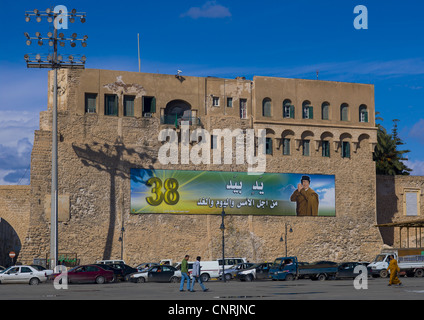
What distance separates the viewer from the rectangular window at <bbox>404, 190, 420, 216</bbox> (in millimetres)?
61500

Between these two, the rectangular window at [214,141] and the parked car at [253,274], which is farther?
the rectangular window at [214,141]

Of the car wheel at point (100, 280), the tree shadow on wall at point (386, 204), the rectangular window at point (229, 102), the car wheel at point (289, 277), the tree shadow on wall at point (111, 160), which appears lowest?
the car wheel at point (289, 277)

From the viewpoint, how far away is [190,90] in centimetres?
5484

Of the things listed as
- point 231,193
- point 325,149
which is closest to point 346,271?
point 231,193

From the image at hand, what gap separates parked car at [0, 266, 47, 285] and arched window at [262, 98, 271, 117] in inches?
928

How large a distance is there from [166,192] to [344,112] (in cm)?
1653

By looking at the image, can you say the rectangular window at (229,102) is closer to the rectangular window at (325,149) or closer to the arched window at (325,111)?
the arched window at (325,111)

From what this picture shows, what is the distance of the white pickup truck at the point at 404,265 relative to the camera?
1742 inches

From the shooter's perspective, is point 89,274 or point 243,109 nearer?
point 89,274

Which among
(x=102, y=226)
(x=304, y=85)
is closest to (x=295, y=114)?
(x=304, y=85)

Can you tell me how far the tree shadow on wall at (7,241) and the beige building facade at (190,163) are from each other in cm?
87

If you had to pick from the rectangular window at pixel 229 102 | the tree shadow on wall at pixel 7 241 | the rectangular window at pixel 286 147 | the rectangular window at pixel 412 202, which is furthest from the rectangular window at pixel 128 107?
the rectangular window at pixel 412 202

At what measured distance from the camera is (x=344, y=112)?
194ft

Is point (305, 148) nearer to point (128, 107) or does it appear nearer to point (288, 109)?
point (288, 109)
